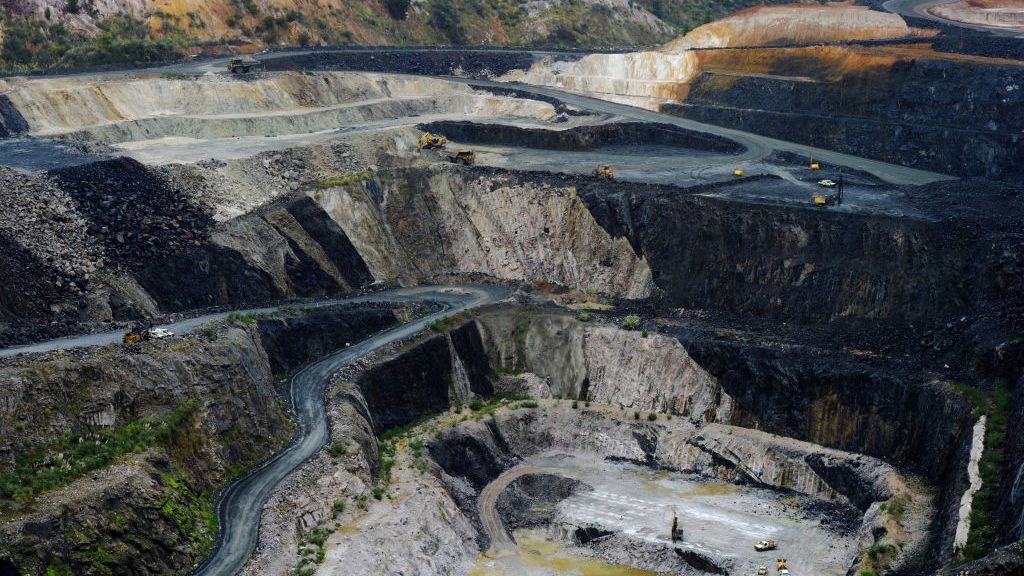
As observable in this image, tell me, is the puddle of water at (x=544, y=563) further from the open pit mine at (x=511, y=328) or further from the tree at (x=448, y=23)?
the tree at (x=448, y=23)

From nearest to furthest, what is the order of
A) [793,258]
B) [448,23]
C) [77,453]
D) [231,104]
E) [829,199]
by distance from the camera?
[77,453]
[793,258]
[829,199]
[231,104]
[448,23]

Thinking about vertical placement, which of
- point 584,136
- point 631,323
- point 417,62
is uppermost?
point 417,62

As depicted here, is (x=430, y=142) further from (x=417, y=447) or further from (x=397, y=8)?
(x=397, y=8)

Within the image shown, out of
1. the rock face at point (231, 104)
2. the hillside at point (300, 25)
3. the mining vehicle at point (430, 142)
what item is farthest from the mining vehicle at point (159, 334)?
the hillside at point (300, 25)

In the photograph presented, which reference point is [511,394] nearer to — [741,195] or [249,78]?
[741,195]

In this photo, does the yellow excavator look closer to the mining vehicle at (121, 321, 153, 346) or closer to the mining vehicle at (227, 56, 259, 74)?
the mining vehicle at (227, 56, 259, 74)

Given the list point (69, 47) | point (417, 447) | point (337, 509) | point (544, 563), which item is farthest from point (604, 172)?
point (69, 47)
